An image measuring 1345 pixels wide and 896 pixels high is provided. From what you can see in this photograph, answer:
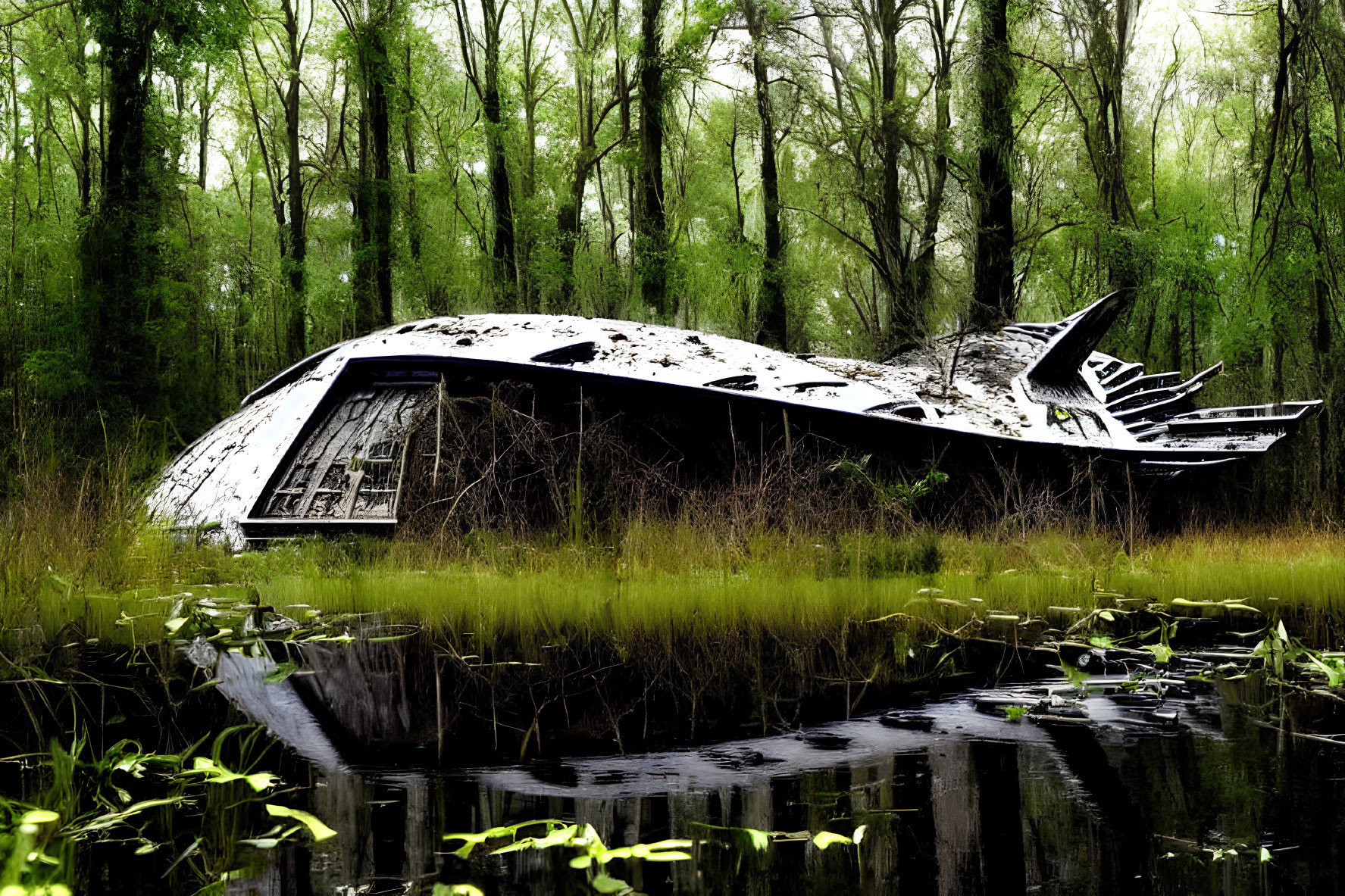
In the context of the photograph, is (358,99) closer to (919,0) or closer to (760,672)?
(919,0)

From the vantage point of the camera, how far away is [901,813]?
198 centimetres

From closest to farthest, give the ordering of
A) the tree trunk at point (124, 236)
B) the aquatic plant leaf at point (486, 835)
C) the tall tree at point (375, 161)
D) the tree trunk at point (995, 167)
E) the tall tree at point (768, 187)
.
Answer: the aquatic plant leaf at point (486, 835)
the tree trunk at point (124, 236)
the tree trunk at point (995, 167)
the tall tree at point (375, 161)
the tall tree at point (768, 187)

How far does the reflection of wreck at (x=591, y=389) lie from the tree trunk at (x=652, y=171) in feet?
30.9

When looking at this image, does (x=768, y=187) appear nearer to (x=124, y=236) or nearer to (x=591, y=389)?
(x=124, y=236)

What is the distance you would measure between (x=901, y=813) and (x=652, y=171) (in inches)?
712

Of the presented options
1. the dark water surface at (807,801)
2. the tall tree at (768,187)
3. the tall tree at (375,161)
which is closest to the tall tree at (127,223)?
the tall tree at (375,161)

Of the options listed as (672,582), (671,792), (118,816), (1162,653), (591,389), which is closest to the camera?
(118,816)

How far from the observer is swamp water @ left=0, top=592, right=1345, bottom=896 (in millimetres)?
1660

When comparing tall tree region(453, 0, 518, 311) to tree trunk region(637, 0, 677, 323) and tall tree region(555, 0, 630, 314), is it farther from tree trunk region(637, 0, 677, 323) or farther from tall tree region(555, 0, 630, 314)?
tree trunk region(637, 0, 677, 323)

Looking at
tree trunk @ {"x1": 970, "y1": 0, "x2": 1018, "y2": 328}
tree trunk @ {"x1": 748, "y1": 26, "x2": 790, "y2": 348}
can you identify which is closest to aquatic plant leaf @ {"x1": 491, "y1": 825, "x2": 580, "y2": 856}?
tree trunk @ {"x1": 970, "y1": 0, "x2": 1018, "y2": 328}

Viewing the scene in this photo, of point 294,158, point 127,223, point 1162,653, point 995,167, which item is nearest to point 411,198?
point 294,158

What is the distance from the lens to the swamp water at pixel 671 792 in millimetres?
1660

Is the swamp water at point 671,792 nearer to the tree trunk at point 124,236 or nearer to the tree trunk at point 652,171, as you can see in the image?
the tree trunk at point 124,236

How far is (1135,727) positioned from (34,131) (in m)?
24.4
